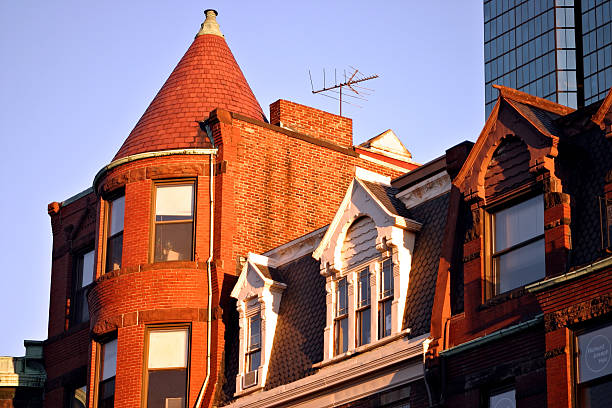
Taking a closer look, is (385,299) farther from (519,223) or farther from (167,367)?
(167,367)

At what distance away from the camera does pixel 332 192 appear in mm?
39031

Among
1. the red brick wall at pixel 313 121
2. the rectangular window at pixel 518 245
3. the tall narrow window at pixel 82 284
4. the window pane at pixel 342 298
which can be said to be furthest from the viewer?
the tall narrow window at pixel 82 284

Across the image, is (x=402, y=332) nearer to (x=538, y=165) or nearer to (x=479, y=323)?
(x=479, y=323)

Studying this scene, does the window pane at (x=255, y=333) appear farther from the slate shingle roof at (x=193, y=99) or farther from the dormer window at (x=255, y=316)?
the slate shingle roof at (x=193, y=99)

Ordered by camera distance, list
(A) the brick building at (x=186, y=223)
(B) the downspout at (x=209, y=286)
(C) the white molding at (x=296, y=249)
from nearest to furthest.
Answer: (C) the white molding at (x=296, y=249), (B) the downspout at (x=209, y=286), (A) the brick building at (x=186, y=223)

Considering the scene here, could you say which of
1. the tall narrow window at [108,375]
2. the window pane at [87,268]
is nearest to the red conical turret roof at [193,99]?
the window pane at [87,268]

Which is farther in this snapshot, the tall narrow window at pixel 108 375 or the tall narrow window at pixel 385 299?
the tall narrow window at pixel 108 375

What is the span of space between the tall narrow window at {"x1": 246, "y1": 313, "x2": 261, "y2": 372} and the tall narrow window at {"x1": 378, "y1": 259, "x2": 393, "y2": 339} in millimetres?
5026

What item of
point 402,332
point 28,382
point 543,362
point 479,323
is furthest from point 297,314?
point 28,382

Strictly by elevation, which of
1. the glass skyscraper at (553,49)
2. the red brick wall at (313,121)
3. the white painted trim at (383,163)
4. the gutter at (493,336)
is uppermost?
the glass skyscraper at (553,49)

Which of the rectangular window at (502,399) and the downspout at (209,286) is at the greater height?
the downspout at (209,286)

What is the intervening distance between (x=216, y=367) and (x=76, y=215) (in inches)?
421

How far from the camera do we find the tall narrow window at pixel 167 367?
3412cm

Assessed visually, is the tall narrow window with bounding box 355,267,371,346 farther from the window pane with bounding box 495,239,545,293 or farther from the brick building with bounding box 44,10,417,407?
the brick building with bounding box 44,10,417,407
